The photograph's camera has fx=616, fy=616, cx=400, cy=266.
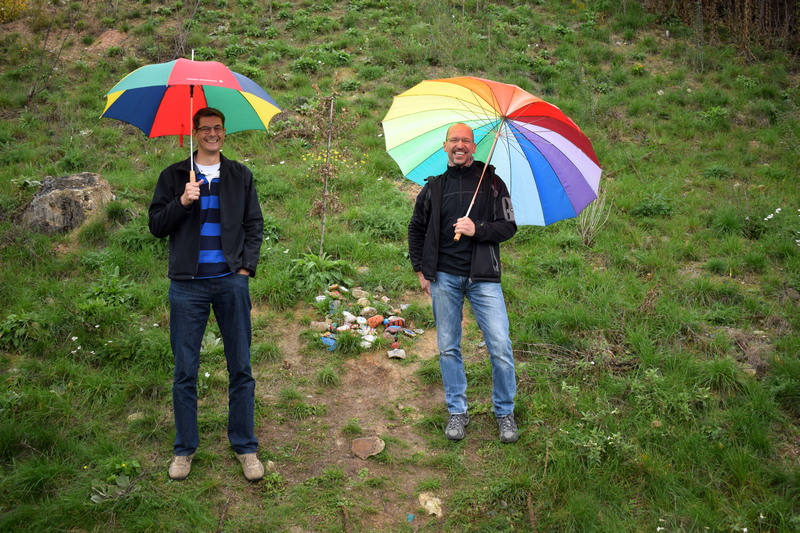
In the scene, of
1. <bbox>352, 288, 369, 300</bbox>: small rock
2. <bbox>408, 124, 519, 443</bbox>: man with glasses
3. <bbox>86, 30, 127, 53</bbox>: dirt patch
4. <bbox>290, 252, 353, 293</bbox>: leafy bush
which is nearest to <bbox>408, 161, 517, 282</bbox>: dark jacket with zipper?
<bbox>408, 124, 519, 443</bbox>: man with glasses

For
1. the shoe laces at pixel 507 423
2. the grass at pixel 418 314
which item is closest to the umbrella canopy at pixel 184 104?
the grass at pixel 418 314

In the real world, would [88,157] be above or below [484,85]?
below

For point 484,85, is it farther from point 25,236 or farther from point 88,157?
point 88,157

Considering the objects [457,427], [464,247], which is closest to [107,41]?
[464,247]

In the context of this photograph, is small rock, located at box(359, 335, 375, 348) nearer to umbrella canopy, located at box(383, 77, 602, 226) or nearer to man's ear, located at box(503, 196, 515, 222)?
umbrella canopy, located at box(383, 77, 602, 226)

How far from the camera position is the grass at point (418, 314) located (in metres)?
3.91

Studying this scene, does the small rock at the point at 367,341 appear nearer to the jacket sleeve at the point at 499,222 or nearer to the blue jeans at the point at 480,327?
the blue jeans at the point at 480,327

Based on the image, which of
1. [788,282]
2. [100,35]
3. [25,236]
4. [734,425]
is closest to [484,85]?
[734,425]

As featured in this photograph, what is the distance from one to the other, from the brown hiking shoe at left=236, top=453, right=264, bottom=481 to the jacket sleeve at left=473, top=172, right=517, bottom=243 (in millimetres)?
2112

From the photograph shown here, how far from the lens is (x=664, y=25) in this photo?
488 inches

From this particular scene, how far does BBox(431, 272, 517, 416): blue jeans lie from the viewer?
4.24 metres

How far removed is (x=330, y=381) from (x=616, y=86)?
26.3ft

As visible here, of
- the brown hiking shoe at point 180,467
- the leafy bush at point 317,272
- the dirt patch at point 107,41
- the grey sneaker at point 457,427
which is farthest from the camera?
the dirt patch at point 107,41

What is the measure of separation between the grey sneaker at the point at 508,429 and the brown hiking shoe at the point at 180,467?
7.12 feet
